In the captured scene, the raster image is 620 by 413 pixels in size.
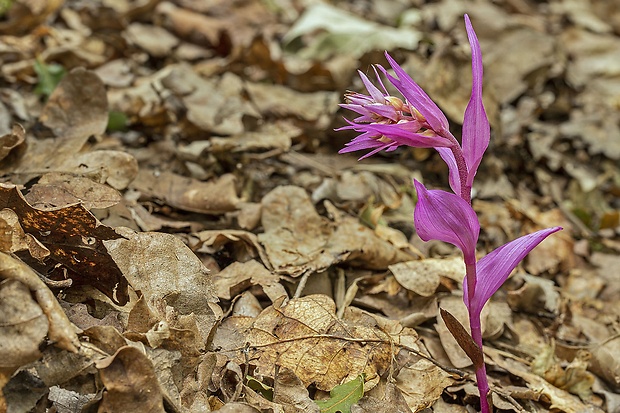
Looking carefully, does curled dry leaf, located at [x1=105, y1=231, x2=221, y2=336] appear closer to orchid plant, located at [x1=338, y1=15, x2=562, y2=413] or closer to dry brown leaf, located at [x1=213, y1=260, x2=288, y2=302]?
dry brown leaf, located at [x1=213, y1=260, x2=288, y2=302]

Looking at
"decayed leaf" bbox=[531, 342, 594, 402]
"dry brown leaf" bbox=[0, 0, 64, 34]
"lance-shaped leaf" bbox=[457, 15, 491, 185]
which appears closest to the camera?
"lance-shaped leaf" bbox=[457, 15, 491, 185]

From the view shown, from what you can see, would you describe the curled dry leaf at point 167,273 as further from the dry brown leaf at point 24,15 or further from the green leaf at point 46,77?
the dry brown leaf at point 24,15

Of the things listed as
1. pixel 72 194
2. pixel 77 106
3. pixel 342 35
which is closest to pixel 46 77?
→ pixel 77 106

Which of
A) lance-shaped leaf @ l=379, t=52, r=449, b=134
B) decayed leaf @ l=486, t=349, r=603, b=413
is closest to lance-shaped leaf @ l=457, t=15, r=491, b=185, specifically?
lance-shaped leaf @ l=379, t=52, r=449, b=134

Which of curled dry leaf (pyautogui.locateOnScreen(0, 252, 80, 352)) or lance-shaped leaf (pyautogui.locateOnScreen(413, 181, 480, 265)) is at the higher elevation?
lance-shaped leaf (pyautogui.locateOnScreen(413, 181, 480, 265))

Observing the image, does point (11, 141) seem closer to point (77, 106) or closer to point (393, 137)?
point (77, 106)

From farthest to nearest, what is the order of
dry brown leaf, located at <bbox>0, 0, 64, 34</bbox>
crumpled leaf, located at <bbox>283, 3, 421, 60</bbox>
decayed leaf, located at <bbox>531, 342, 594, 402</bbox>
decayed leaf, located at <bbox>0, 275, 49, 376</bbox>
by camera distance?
crumpled leaf, located at <bbox>283, 3, 421, 60</bbox>, dry brown leaf, located at <bbox>0, 0, 64, 34</bbox>, decayed leaf, located at <bbox>531, 342, 594, 402</bbox>, decayed leaf, located at <bbox>0, 275, 49, 376</bbox>

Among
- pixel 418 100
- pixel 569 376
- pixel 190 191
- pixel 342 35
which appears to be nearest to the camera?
pixel 418 100
